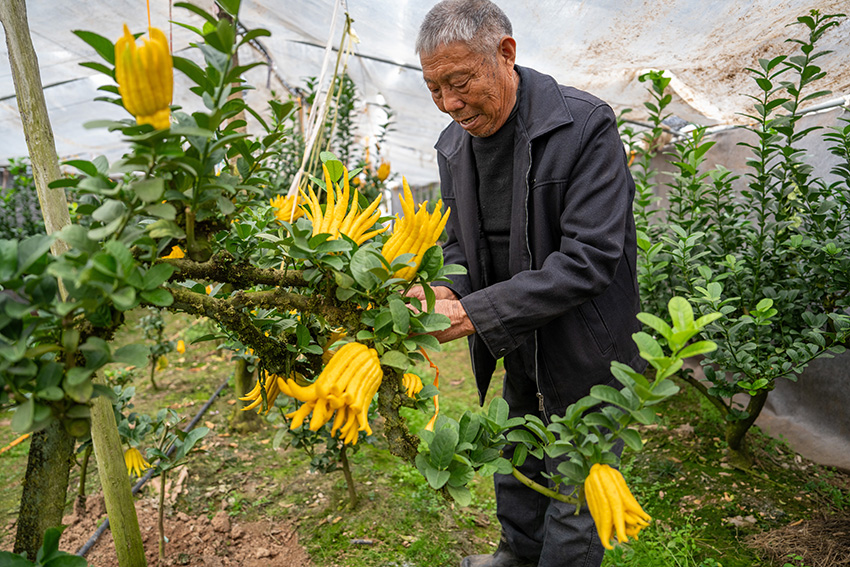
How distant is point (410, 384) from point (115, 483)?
1.01m

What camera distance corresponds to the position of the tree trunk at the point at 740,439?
2.54 m

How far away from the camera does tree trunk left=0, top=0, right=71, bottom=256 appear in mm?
1340

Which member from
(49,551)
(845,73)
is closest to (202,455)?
(49,551)

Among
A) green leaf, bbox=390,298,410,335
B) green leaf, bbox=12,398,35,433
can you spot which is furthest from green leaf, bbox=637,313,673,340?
green leaf, bbox=12,398,35,433

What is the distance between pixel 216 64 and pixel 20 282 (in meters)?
0.39

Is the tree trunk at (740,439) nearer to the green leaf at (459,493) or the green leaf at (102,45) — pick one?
the green leaf at (459,493)

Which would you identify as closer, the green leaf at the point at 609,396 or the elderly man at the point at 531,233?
the green leaf at the point at 609,396

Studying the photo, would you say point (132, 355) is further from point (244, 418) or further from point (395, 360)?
point (244, 418)

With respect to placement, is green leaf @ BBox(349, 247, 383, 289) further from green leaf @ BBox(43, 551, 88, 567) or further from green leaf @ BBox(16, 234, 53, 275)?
green leaf @ BBox(43, 551, 88, 567)

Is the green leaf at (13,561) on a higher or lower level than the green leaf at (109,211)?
lower

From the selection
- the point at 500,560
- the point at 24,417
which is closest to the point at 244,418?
the point at 500,560

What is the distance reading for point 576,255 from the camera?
56.2 inches

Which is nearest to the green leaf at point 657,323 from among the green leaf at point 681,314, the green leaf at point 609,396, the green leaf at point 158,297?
the green leaf at point 681,314

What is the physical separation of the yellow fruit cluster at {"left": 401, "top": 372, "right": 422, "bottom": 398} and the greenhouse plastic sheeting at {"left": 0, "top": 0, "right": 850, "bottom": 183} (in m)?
1.24
